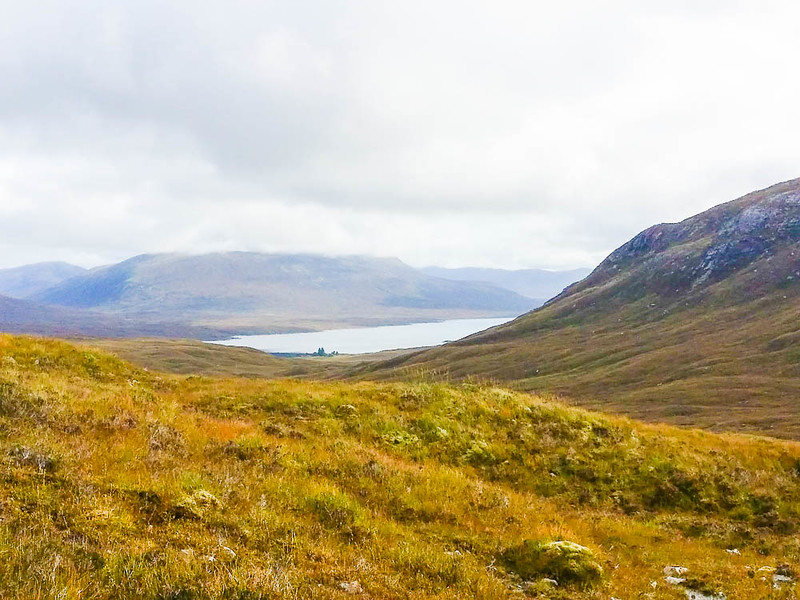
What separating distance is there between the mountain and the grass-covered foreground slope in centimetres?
6543

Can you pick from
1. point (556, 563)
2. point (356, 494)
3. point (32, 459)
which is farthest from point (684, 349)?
point (32, 459)

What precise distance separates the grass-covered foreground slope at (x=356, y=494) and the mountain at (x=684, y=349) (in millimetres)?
65430

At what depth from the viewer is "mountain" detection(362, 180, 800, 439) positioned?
93.4 m

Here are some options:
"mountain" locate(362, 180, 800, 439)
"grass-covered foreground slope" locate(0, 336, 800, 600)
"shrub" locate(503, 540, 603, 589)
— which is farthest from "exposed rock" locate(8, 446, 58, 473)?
"mountain" locate(362, 180, 800, 439)

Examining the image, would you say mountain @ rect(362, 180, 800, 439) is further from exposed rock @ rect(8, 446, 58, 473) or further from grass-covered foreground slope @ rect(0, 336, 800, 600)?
exposed rock @ rect(8, 446, 58, 473)

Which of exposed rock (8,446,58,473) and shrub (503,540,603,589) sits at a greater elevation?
exposed rock (8,446,58,473)

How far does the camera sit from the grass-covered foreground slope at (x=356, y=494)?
24.0ft

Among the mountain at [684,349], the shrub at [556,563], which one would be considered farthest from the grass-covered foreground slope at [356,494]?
the mountain at [684,349]

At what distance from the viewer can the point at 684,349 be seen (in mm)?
129000

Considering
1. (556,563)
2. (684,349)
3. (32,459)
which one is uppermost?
(32,459)

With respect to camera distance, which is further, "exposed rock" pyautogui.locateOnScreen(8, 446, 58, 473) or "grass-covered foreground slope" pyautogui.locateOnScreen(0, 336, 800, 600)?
"exposed rock" pyautogui.locateOnScreen(8, 446, 58, 473)

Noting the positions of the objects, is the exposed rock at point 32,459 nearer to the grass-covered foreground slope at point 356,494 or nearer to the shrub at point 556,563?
the grass-covered foreground slope at point 356,494

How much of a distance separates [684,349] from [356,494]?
136 m

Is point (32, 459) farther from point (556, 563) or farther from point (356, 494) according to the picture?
point (556, 563)
